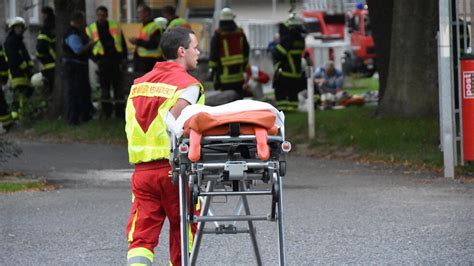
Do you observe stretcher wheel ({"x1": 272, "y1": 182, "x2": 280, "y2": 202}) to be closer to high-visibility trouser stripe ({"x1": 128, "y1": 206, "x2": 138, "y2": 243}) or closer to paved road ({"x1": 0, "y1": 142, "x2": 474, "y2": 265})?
high-visibility trouser stripe ({"x1": 128, "y1": 206, "x2": 138, "y2": 243})

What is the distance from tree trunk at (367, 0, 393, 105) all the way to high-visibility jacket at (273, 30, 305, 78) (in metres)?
3.46

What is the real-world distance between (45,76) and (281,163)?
1847 centimetres

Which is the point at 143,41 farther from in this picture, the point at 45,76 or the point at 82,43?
the point at 45,76

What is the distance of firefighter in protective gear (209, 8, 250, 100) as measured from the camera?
80.0 feet

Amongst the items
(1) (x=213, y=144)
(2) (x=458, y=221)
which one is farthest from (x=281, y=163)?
(2) (x=458, y=221)

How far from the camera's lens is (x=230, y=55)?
2448cm

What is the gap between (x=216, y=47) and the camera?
80.2ft

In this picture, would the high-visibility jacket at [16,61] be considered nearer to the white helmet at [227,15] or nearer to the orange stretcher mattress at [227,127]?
the white helmet at [227,15]

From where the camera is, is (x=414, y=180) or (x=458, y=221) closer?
(x=458, y=221)

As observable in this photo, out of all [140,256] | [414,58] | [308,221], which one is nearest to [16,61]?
[414,58]

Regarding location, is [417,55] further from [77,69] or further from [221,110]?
[221,110]

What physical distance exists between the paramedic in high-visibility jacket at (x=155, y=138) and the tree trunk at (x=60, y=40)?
16136 millimetres

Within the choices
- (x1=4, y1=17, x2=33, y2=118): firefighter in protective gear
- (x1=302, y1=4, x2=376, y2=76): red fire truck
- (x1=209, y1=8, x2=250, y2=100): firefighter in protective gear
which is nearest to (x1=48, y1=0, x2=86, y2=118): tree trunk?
(x1=4, y1=17, x2=33, y2=118): firefighter in protective gear

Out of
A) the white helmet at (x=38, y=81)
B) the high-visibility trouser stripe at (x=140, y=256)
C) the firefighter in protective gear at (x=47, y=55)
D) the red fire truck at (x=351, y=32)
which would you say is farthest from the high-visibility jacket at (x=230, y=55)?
the high-visibility trouser stripe at (x=140, y=256)
